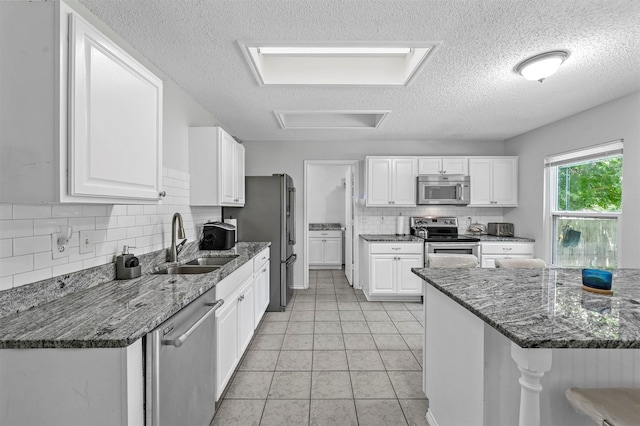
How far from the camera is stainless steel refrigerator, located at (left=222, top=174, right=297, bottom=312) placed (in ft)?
12.2

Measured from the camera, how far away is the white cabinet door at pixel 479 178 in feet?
14.6

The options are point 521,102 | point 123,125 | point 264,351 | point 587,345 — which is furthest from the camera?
point 521,102

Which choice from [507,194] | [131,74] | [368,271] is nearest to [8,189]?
[131,74]

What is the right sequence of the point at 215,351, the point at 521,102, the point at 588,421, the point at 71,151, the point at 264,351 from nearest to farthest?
the point at 71,151, the point at 588,421, the point at 215,351, the point at 264,351, the point at 521,102

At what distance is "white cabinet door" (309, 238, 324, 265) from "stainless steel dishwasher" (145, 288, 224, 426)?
186 inches

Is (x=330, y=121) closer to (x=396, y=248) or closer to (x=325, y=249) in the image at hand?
(x=396, y=248)

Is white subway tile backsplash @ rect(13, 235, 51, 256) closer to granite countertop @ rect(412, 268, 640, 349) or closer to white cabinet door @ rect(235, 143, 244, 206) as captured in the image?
granite countertop @ rect(412, 268, 640, 349)

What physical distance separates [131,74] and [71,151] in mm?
564

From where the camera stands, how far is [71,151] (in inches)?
43.4

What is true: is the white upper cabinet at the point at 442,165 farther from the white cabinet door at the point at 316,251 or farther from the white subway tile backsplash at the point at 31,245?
the white subway tile backsplash at the point at 31,245

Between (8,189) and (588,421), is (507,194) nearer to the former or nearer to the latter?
(588,421)

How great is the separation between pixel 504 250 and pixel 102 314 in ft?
14.7

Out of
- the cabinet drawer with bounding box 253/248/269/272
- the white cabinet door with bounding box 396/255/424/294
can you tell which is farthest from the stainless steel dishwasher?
the white cabinet door with bounding box 396/255/424/294

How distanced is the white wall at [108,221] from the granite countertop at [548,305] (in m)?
1.90
